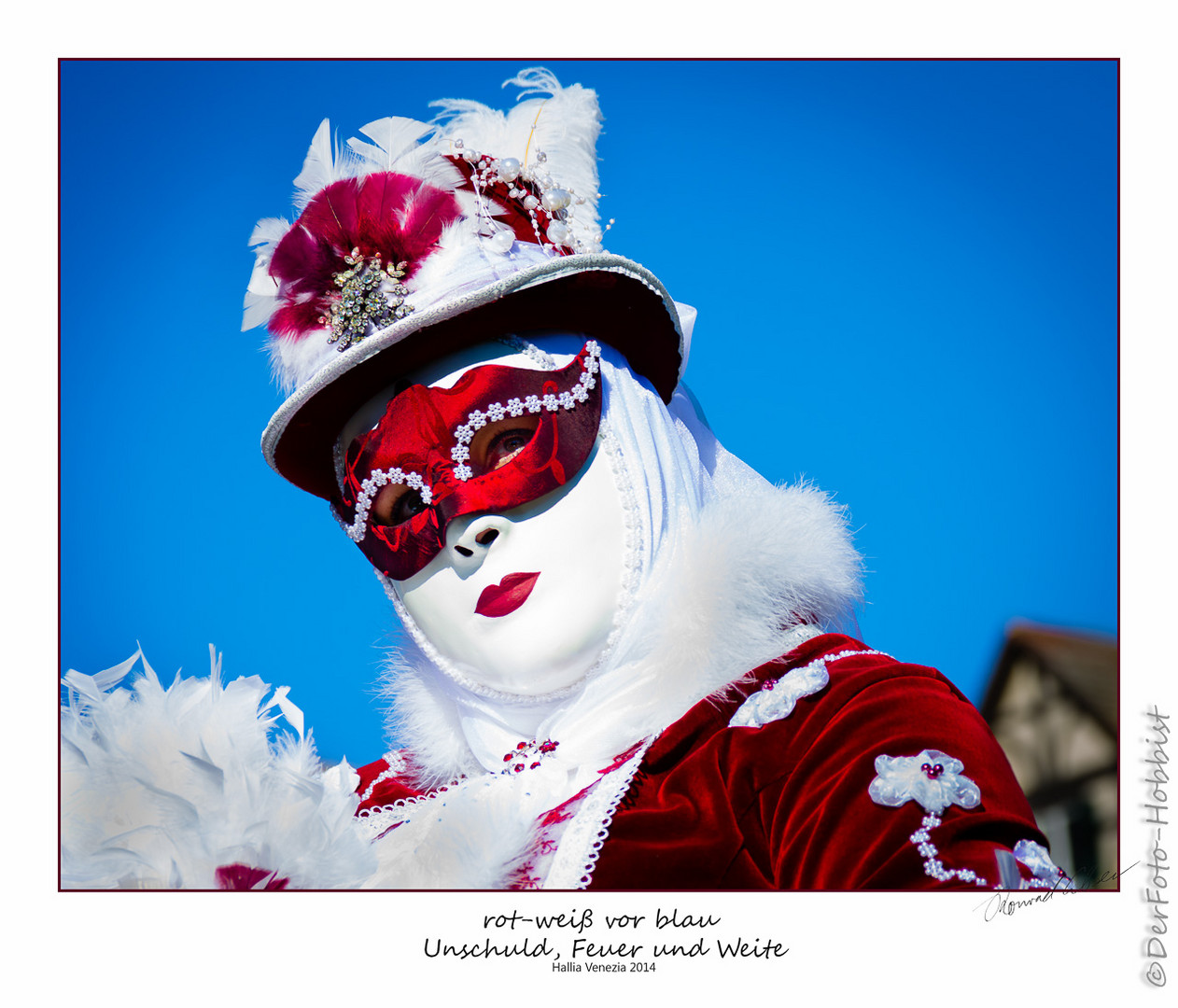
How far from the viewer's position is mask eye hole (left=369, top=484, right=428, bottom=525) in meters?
2.91

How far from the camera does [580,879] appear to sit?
2357mm

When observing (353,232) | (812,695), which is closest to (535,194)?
(353,232)

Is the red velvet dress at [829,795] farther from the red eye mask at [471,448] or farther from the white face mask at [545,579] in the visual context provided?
the red eye mask at [471,448]

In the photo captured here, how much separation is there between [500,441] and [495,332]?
36cm

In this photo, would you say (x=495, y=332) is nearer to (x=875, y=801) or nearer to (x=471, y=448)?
(x=471, y=448)

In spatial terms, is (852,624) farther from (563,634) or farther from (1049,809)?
(1049,809)

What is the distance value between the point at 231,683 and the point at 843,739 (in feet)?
5.17

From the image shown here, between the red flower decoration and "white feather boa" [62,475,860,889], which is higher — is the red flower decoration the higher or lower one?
the higher one

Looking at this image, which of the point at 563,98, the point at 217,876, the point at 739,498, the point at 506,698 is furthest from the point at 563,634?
the point at 563,98

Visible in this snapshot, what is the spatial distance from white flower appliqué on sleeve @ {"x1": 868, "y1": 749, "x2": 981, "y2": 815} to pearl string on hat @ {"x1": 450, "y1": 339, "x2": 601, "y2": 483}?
121 centimetres

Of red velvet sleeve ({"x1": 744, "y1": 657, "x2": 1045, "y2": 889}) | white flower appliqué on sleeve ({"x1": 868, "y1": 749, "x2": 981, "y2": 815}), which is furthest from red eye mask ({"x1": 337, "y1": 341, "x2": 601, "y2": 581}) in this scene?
white flower appliqué on sleeve ({"x1": 868, "y1": 749, "x2": 981, "y2": 815})

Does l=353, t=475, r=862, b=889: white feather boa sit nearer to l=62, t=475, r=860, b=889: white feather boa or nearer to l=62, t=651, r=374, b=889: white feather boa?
l=62, t=475, r=860, b=889: white feather boa

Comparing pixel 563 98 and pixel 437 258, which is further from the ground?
pixel 563 98
